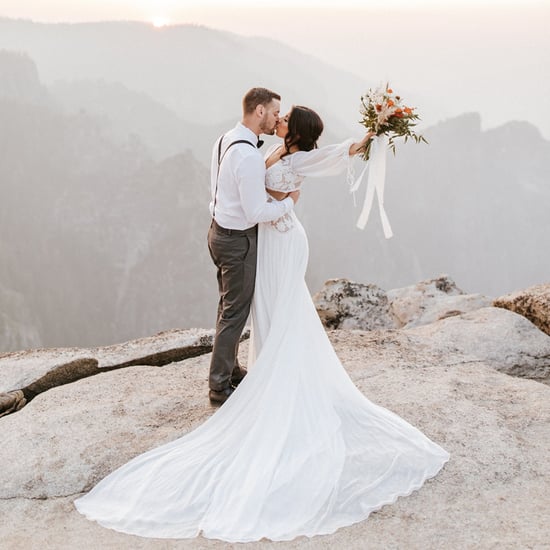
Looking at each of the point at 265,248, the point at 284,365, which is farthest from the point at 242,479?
the point at 265,248

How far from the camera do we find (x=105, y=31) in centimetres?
15738

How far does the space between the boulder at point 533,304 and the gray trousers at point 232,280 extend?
467 centimetres

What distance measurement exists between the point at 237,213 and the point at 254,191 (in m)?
0.31

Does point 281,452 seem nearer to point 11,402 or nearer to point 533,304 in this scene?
point 11,402

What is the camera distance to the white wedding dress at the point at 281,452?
3723mm

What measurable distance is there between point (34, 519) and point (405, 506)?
2.35m

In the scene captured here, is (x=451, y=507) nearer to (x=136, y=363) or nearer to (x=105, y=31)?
(x=136, y=363)

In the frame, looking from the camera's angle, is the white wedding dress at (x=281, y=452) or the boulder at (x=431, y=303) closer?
the white wedding dress at (x=281, y=452)

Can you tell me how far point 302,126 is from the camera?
14.4 feet

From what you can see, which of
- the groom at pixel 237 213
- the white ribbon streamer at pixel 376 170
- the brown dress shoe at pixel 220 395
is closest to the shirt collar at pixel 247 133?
the groom at pixel 237 213

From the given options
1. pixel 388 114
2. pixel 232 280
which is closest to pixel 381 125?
pixel 388 114

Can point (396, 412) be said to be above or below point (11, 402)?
below

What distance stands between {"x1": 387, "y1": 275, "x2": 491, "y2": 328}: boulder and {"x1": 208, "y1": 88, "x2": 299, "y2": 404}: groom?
5322mm

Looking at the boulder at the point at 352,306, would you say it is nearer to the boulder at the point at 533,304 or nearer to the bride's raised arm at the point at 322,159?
the boulder at the point at 533,304
